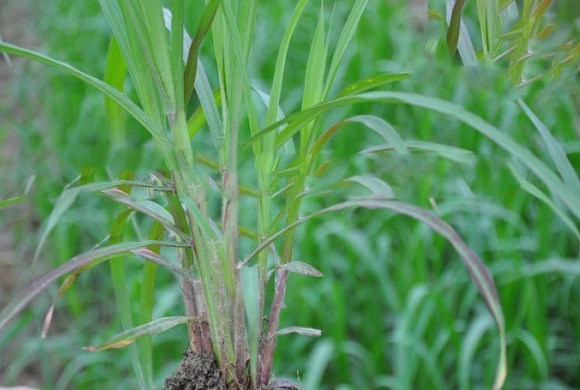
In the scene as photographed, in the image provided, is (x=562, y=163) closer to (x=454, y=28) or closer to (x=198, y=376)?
(x=454, y=28)

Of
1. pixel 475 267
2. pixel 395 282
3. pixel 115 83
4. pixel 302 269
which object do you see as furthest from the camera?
pixel 395 282

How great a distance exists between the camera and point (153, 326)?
2.13 feet

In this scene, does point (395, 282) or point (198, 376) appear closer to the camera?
point (198, 376)

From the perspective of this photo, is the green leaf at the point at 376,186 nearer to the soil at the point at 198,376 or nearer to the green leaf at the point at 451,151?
the green leaf at the point at 451,151

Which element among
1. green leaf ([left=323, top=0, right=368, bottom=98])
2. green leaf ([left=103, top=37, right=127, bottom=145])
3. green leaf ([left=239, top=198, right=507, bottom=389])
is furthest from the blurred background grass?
green leaf ([left=239, top=198, right=507, bottom=389])

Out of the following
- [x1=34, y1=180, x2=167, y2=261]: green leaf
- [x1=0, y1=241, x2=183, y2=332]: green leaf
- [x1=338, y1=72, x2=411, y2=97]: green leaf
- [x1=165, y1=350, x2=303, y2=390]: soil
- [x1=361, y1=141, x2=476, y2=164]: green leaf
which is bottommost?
[x1=165, y1=350, x2=303, y2=390]: soil

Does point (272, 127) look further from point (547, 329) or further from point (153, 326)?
point (547, 329)

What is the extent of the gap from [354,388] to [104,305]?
0.69 metres

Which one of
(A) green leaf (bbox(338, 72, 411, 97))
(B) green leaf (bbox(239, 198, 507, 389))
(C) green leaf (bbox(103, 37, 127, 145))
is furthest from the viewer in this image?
(C) green leaf (bbox(103, 37, 127, 145))

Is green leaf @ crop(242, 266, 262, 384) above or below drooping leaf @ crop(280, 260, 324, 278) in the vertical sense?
below

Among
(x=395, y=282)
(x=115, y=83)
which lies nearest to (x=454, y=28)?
(x=115, y=83)

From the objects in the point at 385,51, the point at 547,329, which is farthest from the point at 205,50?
the point at 547,329

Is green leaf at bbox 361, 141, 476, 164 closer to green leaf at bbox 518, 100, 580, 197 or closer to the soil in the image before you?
green leaf at bbox 518, 100, 580, 197

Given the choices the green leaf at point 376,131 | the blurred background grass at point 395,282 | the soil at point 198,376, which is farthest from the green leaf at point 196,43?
the blurred background grass at point 395,282
